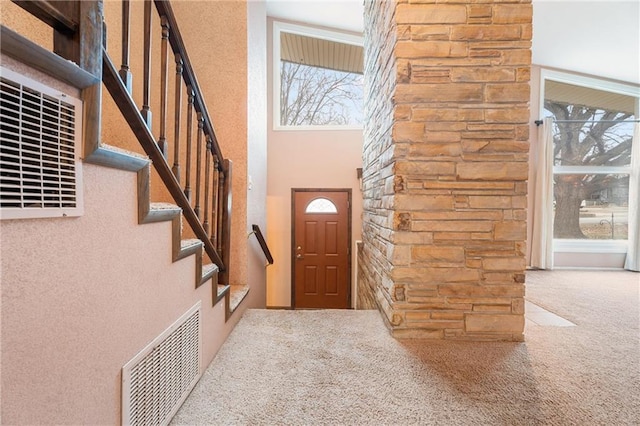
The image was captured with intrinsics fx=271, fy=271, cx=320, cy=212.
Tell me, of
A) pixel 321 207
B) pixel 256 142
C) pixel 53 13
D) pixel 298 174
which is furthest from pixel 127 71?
pixel 321 207

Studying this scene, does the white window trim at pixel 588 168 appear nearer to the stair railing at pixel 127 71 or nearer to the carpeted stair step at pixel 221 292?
the carpeted stair step at pixel 221 292

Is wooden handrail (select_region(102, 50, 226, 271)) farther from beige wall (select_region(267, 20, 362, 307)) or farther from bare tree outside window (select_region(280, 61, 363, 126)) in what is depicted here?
bare tree outside window (select_region(280, 61, 363, 126))

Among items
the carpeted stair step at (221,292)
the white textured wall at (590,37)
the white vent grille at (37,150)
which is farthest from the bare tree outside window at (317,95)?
the white vent grille at (37,150)

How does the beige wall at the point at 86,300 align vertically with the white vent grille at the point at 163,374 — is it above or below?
above

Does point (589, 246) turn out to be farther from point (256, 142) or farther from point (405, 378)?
point (256, 142)

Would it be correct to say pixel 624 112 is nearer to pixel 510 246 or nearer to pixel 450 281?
pixel 510 246

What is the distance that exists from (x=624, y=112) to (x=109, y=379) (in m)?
7.33

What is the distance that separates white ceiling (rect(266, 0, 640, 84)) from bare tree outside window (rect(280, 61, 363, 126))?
78 cm

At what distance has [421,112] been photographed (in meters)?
1.72

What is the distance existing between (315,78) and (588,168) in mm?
4968

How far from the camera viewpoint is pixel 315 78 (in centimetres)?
486

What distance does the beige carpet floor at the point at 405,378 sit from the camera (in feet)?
3.87

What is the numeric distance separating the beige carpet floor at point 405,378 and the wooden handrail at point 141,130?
0.83 meters

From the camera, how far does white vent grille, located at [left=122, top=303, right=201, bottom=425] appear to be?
941mm
